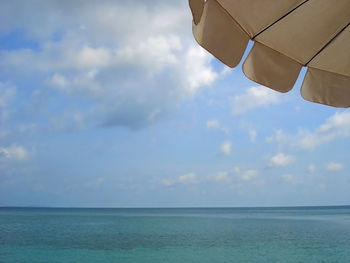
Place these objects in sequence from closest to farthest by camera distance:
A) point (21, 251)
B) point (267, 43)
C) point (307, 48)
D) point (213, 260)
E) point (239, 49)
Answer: point (239, 49), point (267, 43), point (307, 48), point (213, 260), point (21, 251)

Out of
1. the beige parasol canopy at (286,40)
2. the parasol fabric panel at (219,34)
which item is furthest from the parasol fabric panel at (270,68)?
the parasol fabric panel at (219,34)

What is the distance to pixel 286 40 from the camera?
2.40 meters

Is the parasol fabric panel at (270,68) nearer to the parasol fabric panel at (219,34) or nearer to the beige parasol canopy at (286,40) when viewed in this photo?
the beige parasol canopy at (286,40)

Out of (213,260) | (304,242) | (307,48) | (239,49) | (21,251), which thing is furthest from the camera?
(304,242)

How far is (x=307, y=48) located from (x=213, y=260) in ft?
61.6

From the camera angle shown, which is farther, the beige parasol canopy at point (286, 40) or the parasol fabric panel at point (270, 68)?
the parasol fabric panel at point (270, 68)

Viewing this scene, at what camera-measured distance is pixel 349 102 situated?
264cm

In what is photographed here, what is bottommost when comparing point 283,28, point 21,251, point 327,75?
point 21,251

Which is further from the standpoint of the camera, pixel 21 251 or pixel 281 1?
pixel 21 251

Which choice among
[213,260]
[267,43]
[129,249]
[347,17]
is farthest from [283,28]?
[129,249]

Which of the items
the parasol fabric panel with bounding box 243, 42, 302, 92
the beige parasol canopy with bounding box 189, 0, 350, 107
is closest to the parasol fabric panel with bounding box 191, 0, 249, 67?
the beige parasol canopy with bounding box 189, 0, 350, 107

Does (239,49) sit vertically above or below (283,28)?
below

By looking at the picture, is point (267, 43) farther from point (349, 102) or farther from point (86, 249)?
point (86, 249)

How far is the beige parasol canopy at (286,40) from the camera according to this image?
1986 millimetres
